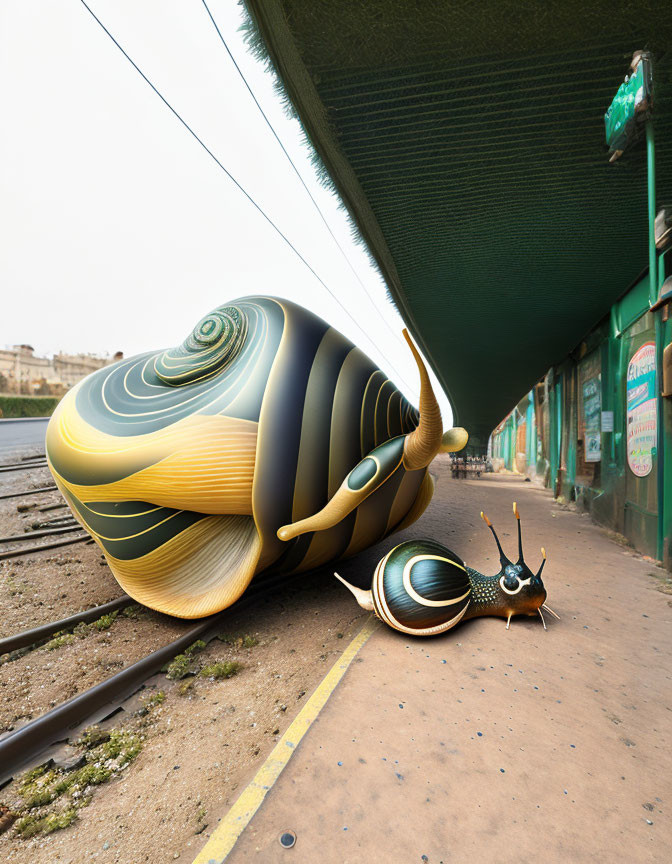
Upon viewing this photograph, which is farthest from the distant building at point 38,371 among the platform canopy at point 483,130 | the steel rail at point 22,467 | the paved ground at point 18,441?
the platform canopy at point 483,130

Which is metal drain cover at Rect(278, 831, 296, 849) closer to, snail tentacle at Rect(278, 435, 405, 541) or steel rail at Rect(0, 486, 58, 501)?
snail tentacle at Rect(278, 435, 405, 541)

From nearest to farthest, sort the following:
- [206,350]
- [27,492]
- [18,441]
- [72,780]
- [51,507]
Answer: [72,780] < [206,350] < [51,507] < [27,492] < [18,441]

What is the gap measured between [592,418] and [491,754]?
328 inches

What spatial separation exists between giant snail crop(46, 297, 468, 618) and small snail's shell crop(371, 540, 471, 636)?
62 cm

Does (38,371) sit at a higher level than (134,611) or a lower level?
higher

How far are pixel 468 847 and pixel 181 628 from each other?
2.92m

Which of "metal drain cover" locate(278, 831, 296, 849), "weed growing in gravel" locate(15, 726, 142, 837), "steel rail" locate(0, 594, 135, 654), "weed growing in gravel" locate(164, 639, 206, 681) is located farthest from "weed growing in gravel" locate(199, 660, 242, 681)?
"metal drain cover" locate(278, 831, 296, 849)

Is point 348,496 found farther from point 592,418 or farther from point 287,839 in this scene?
point 592,418

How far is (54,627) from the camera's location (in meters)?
3.66

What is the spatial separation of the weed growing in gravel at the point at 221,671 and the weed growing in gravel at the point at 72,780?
2.11ft

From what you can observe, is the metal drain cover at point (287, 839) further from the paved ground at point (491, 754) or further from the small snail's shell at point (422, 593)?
the small snail's shell at point (422, 593)

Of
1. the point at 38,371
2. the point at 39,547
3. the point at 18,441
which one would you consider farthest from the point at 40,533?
the point at 38,371

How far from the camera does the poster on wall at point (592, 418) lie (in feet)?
27.6

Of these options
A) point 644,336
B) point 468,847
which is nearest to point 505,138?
point 644,336
